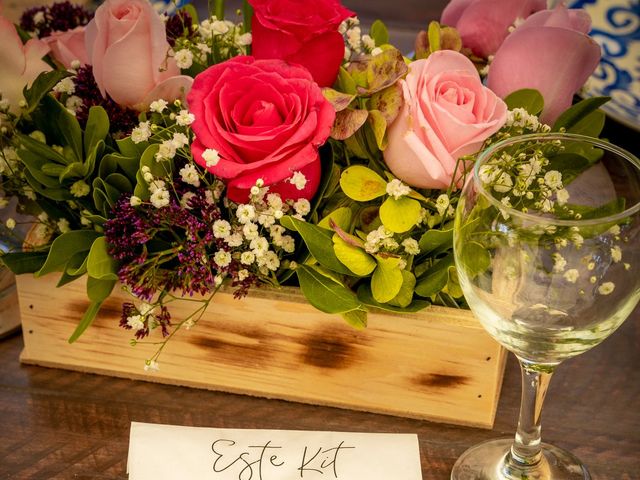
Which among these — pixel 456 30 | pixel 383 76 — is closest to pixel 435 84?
pixel 383 76

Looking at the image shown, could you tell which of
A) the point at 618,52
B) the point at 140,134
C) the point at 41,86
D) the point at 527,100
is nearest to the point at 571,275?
the point at 527,100

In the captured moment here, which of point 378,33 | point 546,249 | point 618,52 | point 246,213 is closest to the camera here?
point 546,249

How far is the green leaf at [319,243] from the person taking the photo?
623mm

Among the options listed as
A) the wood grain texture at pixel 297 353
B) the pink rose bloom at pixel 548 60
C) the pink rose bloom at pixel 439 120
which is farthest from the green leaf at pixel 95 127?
the pink rose bloom at pixel 548 60

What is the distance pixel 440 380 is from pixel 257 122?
0.26 meters

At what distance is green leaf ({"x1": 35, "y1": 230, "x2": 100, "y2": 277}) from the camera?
65 cm

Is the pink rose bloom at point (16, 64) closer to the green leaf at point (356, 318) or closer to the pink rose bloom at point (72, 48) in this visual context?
the pink rose bloom at point (72, 48)

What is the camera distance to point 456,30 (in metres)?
0.78

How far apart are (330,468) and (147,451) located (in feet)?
0.48

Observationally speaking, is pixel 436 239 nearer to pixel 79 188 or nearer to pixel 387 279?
pixel 387 279

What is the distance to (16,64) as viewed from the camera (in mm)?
719

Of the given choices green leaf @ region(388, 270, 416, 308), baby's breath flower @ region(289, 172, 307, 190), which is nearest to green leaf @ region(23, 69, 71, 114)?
baby's breath flower @ region(289, 172, 307, 190)

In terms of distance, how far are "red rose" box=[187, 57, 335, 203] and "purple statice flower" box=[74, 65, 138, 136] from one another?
11 cm

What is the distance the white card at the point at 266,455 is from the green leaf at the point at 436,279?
0.13m
